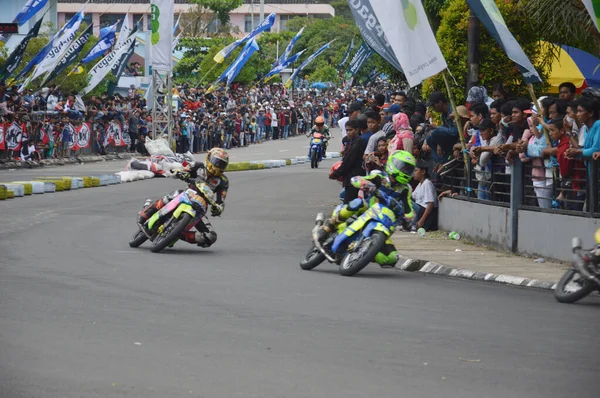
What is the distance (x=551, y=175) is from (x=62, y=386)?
886 centimetres

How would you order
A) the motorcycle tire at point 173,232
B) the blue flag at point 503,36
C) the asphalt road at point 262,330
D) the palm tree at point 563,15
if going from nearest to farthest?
the asphalt road at point 262,330, the motorcycle tire at point 173,232, the blue flag at point 503,36, the palm tree at point 563,15

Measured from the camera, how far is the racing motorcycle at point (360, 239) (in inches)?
497

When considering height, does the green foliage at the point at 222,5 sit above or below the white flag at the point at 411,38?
above

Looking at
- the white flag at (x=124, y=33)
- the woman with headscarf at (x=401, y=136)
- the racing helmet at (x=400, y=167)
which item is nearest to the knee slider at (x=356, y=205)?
the racing helmet at (x=400, y=167)

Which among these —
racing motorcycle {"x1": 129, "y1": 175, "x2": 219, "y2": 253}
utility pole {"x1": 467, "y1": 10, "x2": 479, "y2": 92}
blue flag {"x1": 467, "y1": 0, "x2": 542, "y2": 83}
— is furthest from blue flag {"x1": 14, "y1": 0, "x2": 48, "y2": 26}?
blue flag {"x1": 467, "y1": 0, "x2": 542, "y2": 83}

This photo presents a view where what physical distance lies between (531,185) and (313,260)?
3.27 metres

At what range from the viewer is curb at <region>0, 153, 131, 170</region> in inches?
1290

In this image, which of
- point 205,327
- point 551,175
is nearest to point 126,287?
point 205,327

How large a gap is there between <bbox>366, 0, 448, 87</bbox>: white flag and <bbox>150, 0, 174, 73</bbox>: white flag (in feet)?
66.1

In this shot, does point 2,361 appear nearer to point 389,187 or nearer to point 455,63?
point 389,187

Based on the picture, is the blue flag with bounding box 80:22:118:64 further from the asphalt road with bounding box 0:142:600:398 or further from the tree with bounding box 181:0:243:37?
the tree with bounding box 181:0:243:37

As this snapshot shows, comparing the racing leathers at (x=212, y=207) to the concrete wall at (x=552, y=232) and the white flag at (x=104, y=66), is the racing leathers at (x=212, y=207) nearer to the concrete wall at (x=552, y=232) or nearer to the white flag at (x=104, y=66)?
the concrete wall at (x=552, y=232)

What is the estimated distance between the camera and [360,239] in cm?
1288

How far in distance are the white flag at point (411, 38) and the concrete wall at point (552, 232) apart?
2386 millimetres
